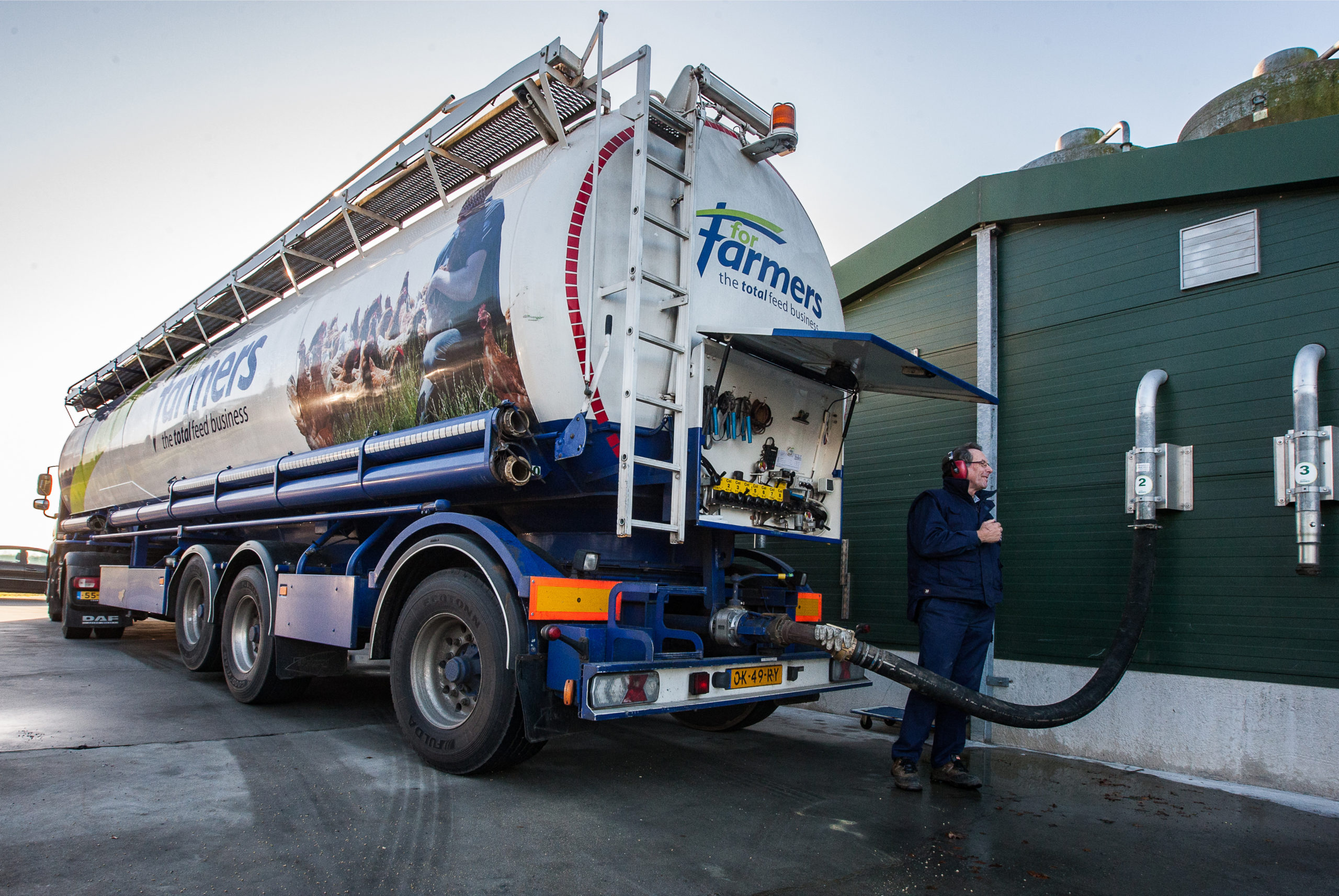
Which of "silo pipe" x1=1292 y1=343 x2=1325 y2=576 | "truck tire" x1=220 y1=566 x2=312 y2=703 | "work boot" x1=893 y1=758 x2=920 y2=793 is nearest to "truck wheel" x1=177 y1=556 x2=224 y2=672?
"truck tire" x1=220 y1=566 x2=312 y2=703

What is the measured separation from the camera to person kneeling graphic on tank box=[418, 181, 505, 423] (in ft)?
15.9

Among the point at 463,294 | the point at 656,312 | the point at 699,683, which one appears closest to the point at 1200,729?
the point at 699,683

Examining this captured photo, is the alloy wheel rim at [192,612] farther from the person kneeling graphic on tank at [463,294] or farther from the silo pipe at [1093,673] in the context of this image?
the silo pipe at [1093,673]

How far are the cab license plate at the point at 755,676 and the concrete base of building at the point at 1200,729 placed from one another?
101 inches

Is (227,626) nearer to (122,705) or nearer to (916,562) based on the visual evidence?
(122,705)

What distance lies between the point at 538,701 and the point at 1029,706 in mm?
2779

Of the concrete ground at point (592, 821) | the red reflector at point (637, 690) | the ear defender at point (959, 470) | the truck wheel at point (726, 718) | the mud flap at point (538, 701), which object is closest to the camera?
the concrete ground at point (592, 821)

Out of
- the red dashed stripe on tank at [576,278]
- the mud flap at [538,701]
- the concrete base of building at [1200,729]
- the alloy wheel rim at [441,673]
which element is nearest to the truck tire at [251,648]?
the alloy wheel rim at [441,673]

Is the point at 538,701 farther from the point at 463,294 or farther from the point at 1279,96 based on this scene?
the point at 1279,96

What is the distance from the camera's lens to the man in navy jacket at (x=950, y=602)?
464cm

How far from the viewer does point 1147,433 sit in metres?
5.48

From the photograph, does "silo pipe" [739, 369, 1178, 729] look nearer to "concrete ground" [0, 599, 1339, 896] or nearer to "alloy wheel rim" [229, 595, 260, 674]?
"concrete ground" [0, 599, 1339, 896]

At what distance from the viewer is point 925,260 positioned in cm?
757

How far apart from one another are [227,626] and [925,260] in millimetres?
6671
